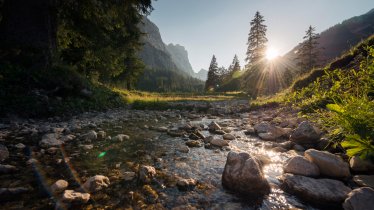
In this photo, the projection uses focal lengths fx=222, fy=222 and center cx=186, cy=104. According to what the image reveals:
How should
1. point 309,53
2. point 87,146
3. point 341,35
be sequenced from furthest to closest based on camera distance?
point 341,35 → point 309,53 → point 87,146

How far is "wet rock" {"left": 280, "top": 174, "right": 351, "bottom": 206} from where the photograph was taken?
324cm

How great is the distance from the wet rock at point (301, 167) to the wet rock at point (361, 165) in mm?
641

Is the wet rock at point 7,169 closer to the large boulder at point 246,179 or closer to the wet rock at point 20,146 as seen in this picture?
the wet rock at point 20,146

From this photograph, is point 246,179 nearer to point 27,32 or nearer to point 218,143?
point 218,143

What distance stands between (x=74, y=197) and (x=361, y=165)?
4690 millimetres

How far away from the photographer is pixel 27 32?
9.85 meters

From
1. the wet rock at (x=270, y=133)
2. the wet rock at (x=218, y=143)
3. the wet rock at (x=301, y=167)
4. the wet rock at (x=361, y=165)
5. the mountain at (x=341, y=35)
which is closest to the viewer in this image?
the wet rock at (x=361, y=165)

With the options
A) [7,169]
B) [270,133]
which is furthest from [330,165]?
[7,169]

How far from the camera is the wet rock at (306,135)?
619 centimetres

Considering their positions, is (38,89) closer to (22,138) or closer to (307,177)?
(22,138)

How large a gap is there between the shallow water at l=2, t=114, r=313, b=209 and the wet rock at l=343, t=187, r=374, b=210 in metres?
0.52

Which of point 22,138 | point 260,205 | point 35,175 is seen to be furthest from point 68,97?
point 260,205

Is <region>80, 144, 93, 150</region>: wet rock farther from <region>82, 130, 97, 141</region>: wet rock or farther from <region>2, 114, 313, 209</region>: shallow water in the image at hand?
<region>82, 130, 97, 141</region>: wet rock

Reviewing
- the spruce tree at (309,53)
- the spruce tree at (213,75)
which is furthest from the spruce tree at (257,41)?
the spruce tree at (213,75)
